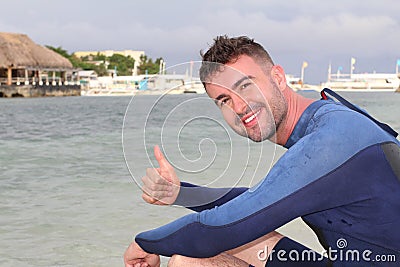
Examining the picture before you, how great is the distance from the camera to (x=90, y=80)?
95500 mm

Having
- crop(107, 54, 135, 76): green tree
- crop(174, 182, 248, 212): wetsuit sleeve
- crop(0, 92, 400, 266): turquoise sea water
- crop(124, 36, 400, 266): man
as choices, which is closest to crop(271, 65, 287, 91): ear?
crop(124, 36, 400, 266): man

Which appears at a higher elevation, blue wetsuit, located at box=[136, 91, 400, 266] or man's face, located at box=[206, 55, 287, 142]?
man's face, located at box=[206, 55, 287, 142]

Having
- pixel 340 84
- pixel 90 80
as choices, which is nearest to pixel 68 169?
pixel 90 80

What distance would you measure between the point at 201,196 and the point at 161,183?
286 mm

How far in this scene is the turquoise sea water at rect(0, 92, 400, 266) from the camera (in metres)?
2.32

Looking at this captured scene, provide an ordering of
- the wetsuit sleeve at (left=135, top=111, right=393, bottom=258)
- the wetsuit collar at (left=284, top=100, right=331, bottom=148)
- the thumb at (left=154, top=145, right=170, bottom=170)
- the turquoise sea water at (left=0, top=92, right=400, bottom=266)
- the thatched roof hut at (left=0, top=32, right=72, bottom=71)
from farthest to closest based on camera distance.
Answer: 1. the thatched roof hut at (left=0, top=32, right=72, bottom=71)
2. the turquoise sea water at (left=0, top=92, right=400, bottom=266)
3. the thumb at (left=154, top=145, right=170, bottom=170)
4. the wetsuit collar at (left=284, top=100, right=331, bottom=148)
5. the wetsuit sleeve at (left=135, top=111, right=393, bottom=258)

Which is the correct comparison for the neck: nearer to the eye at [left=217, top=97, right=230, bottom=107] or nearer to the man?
the man

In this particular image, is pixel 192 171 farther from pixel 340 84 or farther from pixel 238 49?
pixel 340 84

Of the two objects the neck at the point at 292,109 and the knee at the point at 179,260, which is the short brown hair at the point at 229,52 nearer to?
A: the neck at the point at 292,109

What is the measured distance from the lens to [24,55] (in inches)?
2265

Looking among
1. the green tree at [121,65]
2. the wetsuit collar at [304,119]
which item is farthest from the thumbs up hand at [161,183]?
the green tree at [121,65]

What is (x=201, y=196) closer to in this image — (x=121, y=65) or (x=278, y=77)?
(x=278, y=77)

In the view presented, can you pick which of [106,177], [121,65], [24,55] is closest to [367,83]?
[121,65]

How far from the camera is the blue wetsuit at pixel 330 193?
1.74 metres
